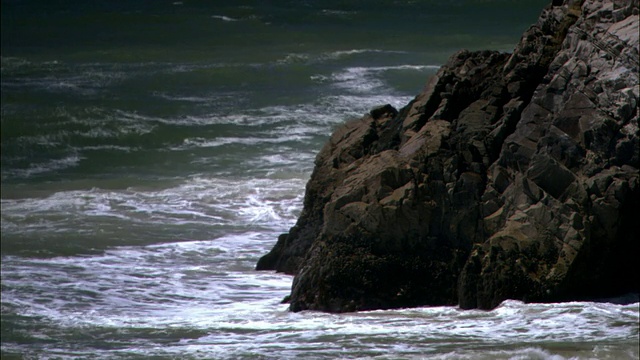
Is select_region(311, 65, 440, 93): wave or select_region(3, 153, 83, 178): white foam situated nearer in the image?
select_region(3, 153, 83, 178): white foam

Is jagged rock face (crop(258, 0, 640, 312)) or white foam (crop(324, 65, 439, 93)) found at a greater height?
white foam (crop(324, 65, 439, 93))

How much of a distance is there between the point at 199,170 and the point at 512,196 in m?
9.99

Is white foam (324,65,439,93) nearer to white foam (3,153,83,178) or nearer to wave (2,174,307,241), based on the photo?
white foam (3,153,83,178)

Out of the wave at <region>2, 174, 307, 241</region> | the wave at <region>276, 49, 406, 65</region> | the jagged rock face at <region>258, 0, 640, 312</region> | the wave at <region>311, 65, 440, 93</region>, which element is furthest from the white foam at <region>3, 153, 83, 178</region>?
the jagged rock face at <region>258, 0, 640, 312</region>

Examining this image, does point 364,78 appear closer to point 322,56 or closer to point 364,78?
point 364,78

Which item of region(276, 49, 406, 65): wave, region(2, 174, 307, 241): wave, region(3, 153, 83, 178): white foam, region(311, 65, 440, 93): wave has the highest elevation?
region(276, 49, 406, 65): wave

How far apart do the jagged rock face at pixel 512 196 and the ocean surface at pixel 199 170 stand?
228mm

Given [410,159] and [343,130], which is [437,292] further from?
[343,130]

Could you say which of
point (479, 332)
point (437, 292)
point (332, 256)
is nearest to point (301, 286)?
point (332, 256)

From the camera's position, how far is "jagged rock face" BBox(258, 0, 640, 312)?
320 inches

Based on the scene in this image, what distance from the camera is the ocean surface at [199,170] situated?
8.02 metres

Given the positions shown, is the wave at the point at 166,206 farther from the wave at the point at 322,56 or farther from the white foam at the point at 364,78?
the wave at the point at 322,56

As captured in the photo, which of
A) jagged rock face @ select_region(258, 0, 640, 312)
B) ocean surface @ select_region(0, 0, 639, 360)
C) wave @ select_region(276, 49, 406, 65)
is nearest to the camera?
ocean surface @ select_region(0, 0, 639, 360)

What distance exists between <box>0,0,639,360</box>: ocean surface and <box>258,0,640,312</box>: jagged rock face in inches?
9.0
